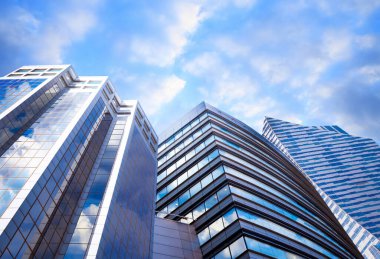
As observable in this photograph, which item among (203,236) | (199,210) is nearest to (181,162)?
→ (199,210)

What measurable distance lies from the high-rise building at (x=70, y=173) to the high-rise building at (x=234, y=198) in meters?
5.39

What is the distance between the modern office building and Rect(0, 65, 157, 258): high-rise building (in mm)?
116737

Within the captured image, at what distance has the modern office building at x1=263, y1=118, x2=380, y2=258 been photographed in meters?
135

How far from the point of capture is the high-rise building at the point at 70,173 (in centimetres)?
2697

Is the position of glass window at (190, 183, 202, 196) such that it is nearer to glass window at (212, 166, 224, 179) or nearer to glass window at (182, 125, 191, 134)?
glass window at (212, 166, 224, 179)

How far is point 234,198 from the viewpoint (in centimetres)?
3606

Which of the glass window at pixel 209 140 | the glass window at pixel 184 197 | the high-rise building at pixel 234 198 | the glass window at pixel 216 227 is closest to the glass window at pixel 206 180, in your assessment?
the high-rise building at pixel 234 198

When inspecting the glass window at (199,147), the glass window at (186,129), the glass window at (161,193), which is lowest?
the glass window at (161,193)

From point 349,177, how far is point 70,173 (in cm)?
16594

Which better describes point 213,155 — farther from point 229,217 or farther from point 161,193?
point 229,217

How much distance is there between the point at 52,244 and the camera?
28.1 metres

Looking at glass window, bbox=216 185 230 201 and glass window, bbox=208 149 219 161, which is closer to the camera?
glass window, bbox=216 185 230 201

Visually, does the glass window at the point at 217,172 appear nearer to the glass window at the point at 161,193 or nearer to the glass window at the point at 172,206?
the glass window at the point at 172,206

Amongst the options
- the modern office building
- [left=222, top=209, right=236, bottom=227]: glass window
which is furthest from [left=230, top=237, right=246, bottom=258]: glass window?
the modern office building
